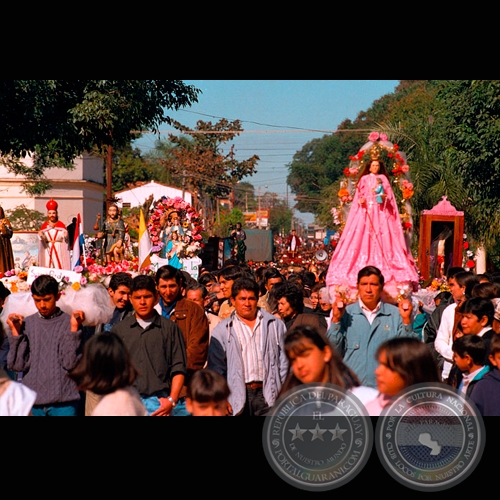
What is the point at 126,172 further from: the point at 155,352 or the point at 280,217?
the point at 280,217

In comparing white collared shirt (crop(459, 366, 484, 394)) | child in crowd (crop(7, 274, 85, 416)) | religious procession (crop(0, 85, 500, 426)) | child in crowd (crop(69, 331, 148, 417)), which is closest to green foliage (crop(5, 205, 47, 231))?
religious procession (crop(0, 85, 500, 426))

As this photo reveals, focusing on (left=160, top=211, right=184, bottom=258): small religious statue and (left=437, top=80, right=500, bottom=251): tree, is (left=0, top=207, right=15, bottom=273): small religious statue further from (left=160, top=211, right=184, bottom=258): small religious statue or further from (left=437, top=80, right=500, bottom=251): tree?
(left=437, top=80, right=500, bottom=251): tree

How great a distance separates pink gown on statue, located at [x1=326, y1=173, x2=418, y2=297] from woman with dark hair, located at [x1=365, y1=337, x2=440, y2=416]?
7.98 m

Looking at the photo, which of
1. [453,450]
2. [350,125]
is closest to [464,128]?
[453,450]

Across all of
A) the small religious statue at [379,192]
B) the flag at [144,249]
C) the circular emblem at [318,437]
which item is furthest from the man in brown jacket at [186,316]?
the flag at [144,249]

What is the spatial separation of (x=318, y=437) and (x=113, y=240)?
12.1m

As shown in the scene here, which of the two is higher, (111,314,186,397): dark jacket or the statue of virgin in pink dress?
the statue of virgin in pink dress

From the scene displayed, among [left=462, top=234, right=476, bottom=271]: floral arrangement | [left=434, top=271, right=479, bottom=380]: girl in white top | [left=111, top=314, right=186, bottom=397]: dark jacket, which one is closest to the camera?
[left=111, top=314, right=186, bottom=397]: dark jacket

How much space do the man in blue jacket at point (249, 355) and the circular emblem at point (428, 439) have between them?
80.1 inches

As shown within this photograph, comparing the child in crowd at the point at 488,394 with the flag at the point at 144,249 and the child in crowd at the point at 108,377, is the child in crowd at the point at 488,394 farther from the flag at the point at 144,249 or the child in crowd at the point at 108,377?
the flag at the point at 144,249

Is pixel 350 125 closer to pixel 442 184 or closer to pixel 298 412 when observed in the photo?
pixel 442 184

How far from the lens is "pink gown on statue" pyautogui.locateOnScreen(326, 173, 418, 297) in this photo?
1291cm

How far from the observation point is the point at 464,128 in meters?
21.6

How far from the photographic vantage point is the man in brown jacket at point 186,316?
7516mm
